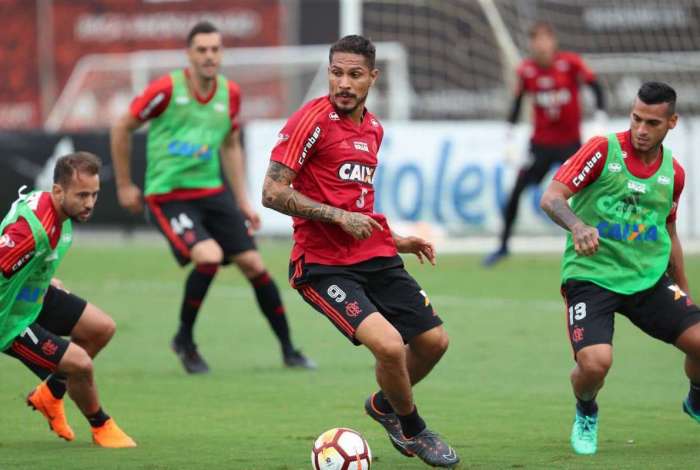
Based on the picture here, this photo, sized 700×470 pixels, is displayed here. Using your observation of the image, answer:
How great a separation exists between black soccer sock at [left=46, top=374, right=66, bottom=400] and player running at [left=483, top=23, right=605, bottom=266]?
853 centimetres

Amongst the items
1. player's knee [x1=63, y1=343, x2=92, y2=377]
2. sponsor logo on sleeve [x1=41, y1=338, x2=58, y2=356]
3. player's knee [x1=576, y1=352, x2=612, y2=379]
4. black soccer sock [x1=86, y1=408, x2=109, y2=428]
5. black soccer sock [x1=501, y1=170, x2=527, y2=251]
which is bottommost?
black soccer sock [x1=501, y1=170, x2=527, y2=251]

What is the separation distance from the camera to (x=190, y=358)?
9906mm

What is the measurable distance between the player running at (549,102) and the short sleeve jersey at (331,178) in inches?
332

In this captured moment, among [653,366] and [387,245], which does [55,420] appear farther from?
[653,366]

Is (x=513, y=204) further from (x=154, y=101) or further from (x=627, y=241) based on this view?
(x=627, y=241)

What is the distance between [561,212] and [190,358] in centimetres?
389

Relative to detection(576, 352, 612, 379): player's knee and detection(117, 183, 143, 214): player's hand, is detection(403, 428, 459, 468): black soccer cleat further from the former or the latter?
detection(117, 183, 143, 214): player's hand

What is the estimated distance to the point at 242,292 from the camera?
1495cm

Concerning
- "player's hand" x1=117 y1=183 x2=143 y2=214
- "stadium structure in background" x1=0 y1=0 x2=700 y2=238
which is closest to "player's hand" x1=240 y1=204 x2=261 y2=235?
"player's hand" x1=117 y1=183 x2=143 y2=214

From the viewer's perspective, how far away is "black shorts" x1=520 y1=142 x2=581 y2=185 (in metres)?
15.0

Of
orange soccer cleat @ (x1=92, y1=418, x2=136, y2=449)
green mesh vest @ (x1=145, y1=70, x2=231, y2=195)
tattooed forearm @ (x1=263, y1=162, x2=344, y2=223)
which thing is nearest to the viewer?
tattooed forearm @ (x1=263, y1=162, x2=344, y2=223)

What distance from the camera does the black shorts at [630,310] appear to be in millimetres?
6969

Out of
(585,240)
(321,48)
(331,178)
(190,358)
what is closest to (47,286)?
(331,178)

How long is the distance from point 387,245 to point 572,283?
104 cm
